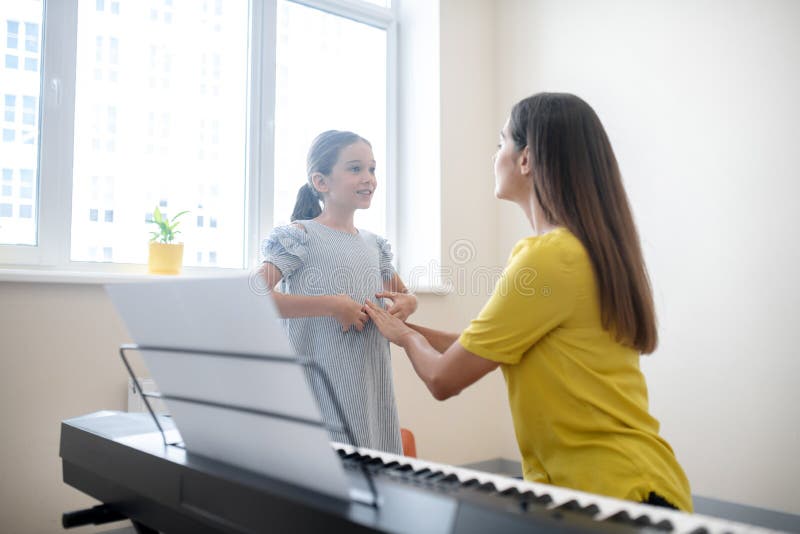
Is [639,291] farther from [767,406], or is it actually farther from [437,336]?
[767,406]

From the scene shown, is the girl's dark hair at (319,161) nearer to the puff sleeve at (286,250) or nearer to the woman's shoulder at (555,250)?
the puff sleeve at (286,250)

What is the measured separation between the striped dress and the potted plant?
36.9 inches

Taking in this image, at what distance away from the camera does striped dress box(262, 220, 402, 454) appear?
1718 mm

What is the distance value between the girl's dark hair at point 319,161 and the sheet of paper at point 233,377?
1055mm

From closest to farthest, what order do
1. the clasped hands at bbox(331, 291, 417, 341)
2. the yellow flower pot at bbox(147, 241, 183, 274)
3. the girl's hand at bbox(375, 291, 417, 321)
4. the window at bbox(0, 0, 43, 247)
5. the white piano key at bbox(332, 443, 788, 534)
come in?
the white piano key at bbox(332, 443, 788, 534) → the clasped hands at bbox(331, 291, 417, 341) → the girl's hand at bbox(375, 291, 417, 321) → the window at bbox(0, 0, 43, 247) → the yellow flower pot at bbox(147, 241, 183, 274)

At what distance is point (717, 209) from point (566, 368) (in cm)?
184

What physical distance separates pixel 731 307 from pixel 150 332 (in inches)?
92.0

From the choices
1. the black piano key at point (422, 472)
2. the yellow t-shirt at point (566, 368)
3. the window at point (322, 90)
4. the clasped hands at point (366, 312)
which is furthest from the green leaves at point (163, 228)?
the black piano key at point (422, 472)

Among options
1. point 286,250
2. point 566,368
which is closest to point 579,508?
point 566,368

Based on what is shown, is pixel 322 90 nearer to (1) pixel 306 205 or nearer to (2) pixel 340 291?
(1) pixel 306 205

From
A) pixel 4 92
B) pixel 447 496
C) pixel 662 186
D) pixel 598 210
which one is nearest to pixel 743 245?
pixel 662 186

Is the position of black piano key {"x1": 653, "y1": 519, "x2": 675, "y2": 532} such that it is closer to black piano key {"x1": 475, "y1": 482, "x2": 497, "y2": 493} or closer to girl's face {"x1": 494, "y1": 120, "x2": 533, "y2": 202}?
black piano key {"x1": 475, "y1": 482, "x2": 497, "y2": 493}

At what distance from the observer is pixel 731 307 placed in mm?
2646

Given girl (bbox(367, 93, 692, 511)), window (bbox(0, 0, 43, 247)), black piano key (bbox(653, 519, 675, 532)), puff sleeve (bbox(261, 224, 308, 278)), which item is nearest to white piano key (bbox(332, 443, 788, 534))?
black piano key (bbox(653, 519, 675, 532))
